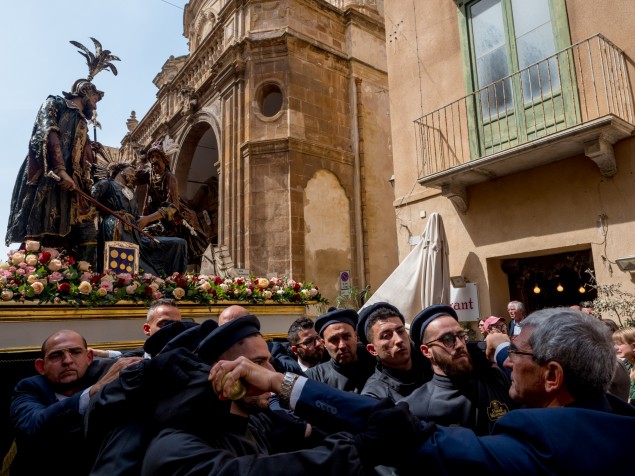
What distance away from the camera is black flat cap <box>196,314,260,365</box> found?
2.02 metres

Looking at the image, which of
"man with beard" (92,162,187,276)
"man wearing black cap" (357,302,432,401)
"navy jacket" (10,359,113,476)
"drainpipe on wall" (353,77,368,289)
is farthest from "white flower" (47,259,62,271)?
"drainpipe on wall" (353,77,368,289)

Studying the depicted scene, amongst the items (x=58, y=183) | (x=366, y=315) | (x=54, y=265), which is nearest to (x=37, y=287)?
(x=54, y=265)

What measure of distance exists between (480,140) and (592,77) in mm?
2136

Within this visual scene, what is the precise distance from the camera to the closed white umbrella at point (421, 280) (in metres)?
8.06

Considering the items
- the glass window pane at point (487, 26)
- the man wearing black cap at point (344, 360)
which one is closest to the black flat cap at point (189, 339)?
the man wearing black cap at point (344, 360)

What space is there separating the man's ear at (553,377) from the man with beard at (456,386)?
0.94m

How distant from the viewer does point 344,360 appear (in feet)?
12.6

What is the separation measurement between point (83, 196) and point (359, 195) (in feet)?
34.6

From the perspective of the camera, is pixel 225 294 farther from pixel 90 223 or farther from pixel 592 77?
pixel 592 77

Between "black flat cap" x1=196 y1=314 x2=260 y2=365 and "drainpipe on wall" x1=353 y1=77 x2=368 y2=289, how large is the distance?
13.2 metres

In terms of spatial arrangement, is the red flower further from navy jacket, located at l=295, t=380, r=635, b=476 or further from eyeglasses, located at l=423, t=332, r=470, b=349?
navy jacket, located at l=295, t=380, r=635, b=476

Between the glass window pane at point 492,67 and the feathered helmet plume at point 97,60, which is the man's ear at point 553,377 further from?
the glass window pane at point 492,67

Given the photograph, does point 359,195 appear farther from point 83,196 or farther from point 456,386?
point 456,386

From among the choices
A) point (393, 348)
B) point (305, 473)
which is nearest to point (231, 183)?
point (393, 348)
